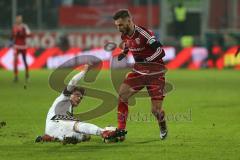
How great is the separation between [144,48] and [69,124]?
5.65ft

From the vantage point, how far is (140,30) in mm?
11461

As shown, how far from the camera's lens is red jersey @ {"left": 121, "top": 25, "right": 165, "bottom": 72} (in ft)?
37.6

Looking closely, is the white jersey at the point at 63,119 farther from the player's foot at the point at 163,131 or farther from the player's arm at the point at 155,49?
the player's foot at the point at 163,131

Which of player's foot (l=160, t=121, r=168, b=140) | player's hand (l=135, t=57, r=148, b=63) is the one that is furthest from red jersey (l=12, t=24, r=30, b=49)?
player's foot (l=160, t=121, r=168, b=140)

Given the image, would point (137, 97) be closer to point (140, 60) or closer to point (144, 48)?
Result: point (140, 60)

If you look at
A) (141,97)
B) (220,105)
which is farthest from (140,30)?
(141,97)

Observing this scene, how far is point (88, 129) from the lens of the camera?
35.9 ft

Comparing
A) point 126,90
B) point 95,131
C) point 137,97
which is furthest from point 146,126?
point 137,97

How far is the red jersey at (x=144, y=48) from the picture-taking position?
11.5 m

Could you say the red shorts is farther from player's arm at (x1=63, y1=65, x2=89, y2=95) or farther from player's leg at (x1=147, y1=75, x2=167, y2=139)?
player's arm at (x1=63, y1=65, x2=89, y2=95)

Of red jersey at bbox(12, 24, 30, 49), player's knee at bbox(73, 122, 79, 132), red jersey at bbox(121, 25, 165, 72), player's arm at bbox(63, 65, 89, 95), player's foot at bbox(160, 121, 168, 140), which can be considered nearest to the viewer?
player's knee at bbox(73, 122, 79, 132)

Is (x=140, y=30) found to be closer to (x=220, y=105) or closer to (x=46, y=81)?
(x=220, y=105)

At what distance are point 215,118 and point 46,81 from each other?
39.1 ft

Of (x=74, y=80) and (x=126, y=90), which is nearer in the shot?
(x=74, y=80)
